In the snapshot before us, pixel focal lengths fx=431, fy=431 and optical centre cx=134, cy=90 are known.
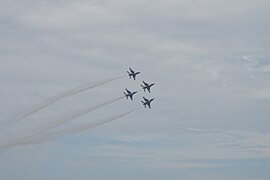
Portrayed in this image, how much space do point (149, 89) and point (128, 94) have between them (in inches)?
373

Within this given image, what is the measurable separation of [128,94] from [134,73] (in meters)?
8.41

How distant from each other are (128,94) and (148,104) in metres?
9.20

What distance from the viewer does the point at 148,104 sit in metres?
139

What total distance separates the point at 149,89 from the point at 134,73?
7293mm

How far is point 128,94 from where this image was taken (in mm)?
Answer: 133625

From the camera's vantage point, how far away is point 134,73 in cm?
13838

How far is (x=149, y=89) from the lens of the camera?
140m

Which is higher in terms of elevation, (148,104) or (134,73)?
(134,73)

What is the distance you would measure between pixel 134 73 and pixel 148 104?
36.1 ft

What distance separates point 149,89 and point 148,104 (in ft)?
16.1
